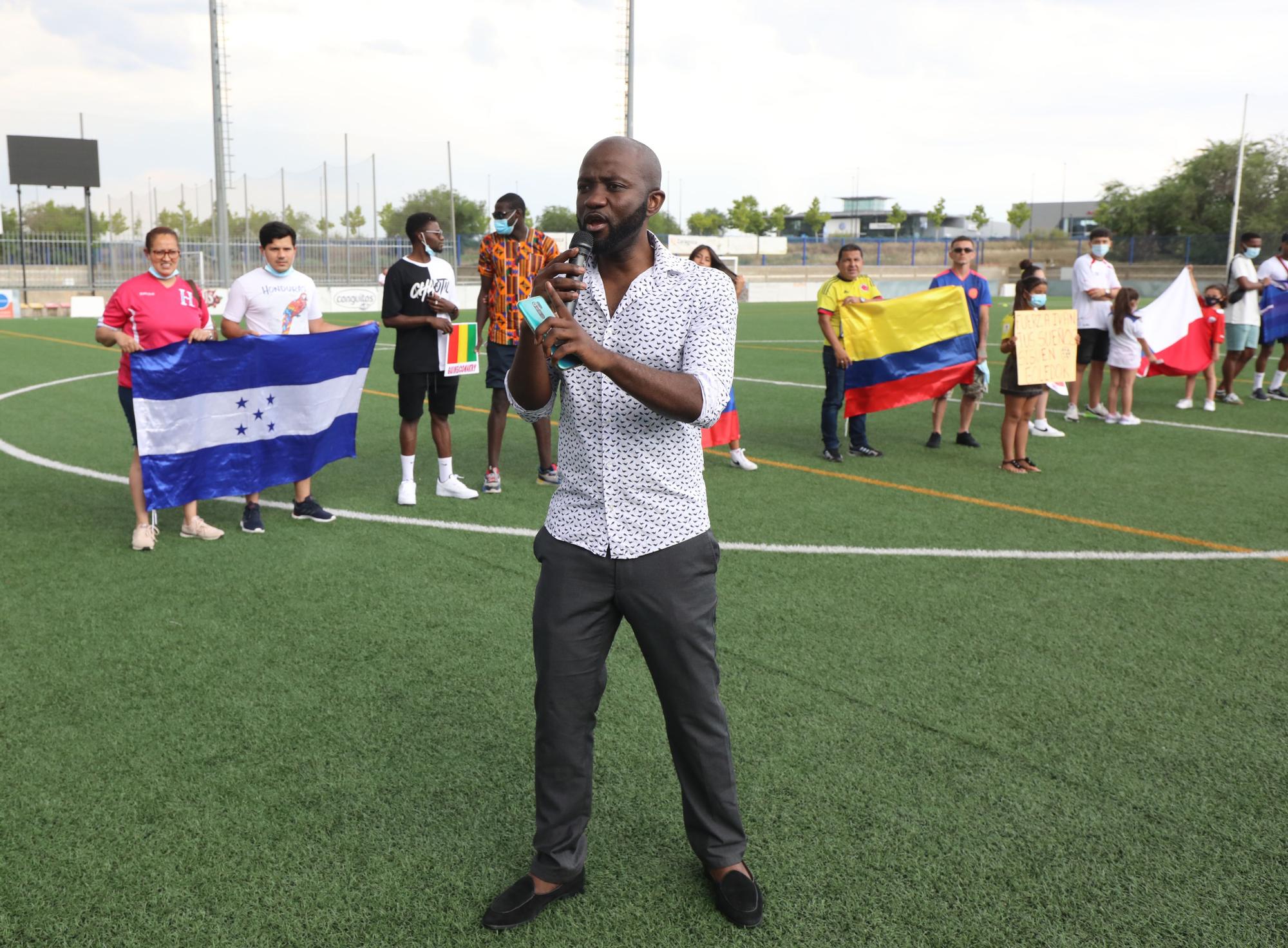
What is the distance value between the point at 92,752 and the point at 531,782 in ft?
5.26

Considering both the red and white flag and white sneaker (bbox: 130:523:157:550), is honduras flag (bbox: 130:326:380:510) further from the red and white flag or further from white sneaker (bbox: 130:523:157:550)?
the red and white flag

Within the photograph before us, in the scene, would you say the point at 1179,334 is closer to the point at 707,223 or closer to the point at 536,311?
the point at 536,311

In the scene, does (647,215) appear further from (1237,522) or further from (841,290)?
(841,290)

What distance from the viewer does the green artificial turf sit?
2.96m

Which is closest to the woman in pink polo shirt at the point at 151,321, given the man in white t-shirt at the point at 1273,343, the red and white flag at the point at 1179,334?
the red and white flag at the point at 1179,334

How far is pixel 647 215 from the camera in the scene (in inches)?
106

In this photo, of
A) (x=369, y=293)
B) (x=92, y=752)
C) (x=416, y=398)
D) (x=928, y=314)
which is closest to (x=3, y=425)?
(x=416, y=398)

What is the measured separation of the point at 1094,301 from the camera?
37.5 ft

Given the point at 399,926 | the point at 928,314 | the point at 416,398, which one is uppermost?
the point at 928,314

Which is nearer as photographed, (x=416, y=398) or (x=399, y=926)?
(x=399, y=926)

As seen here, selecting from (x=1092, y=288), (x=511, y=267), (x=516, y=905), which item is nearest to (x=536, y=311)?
(x=516, y=905)

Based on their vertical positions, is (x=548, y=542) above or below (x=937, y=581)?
above

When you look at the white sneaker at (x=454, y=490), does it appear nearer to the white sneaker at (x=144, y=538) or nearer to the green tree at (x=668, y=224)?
the white sneaker at (x=144, y=538)

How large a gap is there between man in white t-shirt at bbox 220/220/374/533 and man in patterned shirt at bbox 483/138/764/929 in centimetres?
454
